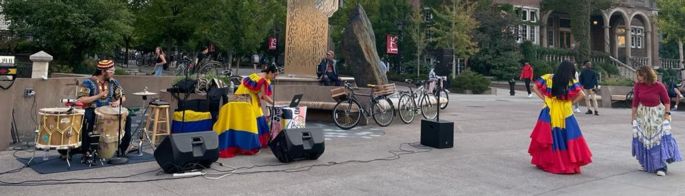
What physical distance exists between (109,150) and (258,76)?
8.27 ft

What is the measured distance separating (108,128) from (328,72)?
8499 mm

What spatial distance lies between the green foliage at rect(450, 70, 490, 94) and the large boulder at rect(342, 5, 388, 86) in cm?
1640

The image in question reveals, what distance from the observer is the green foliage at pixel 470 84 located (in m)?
32.2

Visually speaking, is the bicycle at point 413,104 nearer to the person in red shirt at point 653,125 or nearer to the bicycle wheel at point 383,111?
the bicycle wheel at point 383,111

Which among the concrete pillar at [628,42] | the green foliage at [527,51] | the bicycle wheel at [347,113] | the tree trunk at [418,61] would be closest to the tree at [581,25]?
the green foliage at [527,51]

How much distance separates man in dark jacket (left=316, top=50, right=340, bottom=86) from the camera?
51.7 feet

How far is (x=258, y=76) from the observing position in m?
9.34

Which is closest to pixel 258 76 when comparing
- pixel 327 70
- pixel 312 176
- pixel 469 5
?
pixel 312 176

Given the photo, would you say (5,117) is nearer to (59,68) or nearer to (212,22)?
(59,68)

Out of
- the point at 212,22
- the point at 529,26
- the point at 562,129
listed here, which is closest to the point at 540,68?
the point at 529,26

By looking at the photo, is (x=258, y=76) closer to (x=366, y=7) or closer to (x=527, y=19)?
(x=366, y=7)

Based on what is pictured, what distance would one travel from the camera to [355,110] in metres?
13.3

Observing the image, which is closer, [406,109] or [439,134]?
[439,134]

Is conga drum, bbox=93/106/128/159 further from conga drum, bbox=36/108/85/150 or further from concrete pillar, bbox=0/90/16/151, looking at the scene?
concrete pillar, bbox=0/90/16/151
